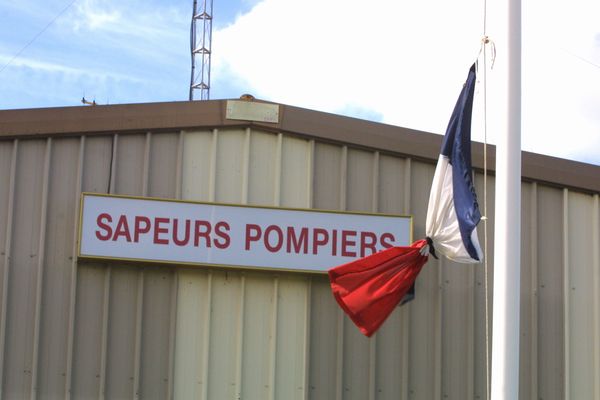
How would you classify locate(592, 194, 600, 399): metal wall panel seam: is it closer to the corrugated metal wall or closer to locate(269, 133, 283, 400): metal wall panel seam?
the corrugated metal wall

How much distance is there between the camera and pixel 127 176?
10.2 meters

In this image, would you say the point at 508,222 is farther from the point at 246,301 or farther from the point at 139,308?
the point at 139,308

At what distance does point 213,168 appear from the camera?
10281mm

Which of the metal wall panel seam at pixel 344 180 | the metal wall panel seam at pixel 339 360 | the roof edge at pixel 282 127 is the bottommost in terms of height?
the metal wall panel seam at pixel 339 360

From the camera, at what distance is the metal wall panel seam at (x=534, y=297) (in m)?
10.4

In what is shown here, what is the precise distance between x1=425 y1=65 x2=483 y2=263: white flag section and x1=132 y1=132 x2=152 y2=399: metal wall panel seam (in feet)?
11.3

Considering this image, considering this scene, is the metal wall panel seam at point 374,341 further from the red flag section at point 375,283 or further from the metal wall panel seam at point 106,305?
the metal wall panel seam at point 106,305

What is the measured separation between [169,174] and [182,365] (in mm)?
2069

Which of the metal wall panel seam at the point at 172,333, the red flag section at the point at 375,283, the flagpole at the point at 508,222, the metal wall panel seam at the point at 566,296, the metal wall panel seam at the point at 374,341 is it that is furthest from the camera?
the metal wall panel seam at the point at 566,296

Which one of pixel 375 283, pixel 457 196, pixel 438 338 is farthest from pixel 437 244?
pixel 438 338

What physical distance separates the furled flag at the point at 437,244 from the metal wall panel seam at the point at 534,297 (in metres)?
2.43

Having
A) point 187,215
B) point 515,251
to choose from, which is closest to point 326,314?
point 187,215

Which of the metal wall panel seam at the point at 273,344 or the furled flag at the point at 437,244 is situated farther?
the metal wall panel seam at the point at 273,344

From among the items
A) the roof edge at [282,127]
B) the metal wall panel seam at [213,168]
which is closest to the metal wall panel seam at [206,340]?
the metal wall panel seam at [213,168]
